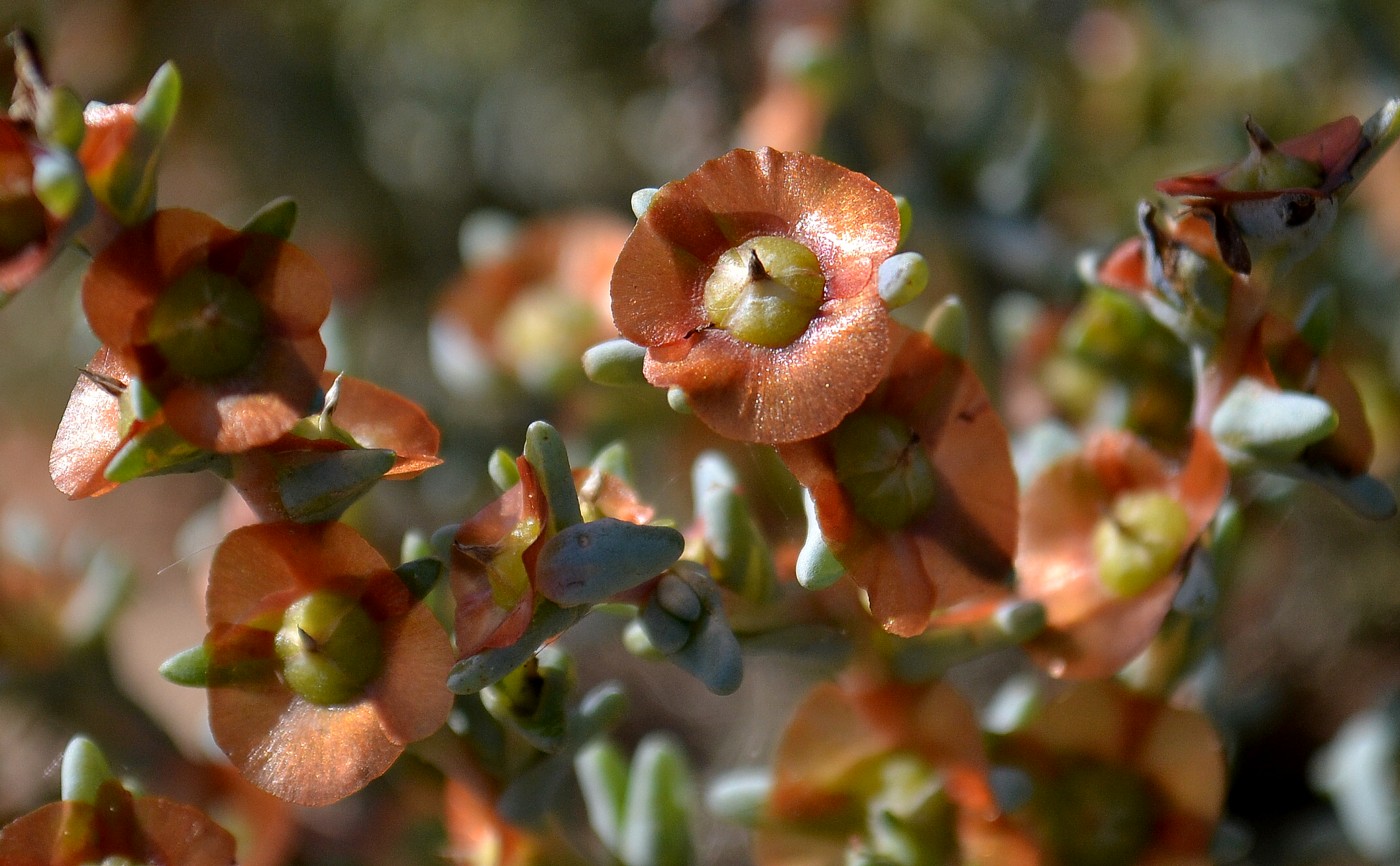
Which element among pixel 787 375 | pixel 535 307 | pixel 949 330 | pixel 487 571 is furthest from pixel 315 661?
pixel 535 307

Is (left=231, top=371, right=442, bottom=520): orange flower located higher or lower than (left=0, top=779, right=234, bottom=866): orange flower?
higher

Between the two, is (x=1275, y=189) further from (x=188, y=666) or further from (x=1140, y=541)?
(x=188, y=666)

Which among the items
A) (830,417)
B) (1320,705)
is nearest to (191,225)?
(830,417)

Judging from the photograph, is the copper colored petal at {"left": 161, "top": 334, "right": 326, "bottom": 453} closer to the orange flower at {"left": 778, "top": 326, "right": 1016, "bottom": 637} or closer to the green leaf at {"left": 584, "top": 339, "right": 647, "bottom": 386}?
the green leaf at {"left": 584, "top": 339, "right": 647, "bottom": 386}

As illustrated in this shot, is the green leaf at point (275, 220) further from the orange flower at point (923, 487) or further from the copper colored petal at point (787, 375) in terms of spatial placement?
the orange flower at point (923, 487)

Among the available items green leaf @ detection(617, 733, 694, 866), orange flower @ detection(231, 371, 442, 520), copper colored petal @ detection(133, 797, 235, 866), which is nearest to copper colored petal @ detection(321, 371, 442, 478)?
orange flower @ detection(231, 371, 442, 520)
